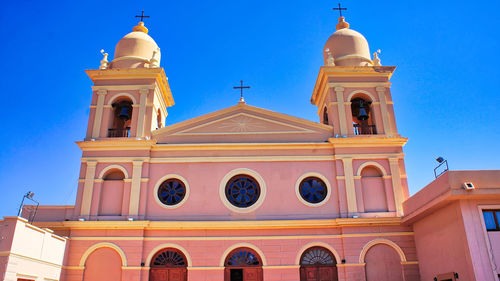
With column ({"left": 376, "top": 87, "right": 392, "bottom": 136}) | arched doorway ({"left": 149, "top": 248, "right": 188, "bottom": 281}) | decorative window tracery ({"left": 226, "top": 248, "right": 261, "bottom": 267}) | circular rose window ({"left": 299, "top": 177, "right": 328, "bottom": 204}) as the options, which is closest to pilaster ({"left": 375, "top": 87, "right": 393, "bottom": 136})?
column ({"left": 376, "top": 87, "right": 392, "bottom": 136})

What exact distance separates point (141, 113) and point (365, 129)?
421 inches

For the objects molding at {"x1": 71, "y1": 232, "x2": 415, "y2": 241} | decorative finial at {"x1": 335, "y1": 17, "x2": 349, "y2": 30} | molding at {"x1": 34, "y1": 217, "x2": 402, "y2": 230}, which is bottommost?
molding at {"x1": 71, "y1": 232, "x2": 415, "y2": 241}

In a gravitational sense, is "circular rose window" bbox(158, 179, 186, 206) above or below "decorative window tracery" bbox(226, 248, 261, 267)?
above

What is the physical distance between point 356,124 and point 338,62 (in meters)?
3.37

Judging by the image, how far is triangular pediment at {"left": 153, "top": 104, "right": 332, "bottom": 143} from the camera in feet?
62.2

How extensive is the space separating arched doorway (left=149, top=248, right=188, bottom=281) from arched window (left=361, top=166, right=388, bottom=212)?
804 centimetres

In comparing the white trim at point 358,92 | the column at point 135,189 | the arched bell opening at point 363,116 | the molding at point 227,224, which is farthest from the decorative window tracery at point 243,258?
the white trim at point 358,92

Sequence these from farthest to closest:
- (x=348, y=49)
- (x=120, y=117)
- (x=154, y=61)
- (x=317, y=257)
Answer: (x=348, y=49)
(x=154, y=61)
(x=120, y=117)
(x=317, y=257)

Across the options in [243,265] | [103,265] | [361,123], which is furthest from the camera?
[361,123]

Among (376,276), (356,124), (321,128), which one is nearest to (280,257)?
(376,276)

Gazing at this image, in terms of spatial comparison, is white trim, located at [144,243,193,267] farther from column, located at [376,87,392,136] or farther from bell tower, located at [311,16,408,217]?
column, located at [376,87,392,136]

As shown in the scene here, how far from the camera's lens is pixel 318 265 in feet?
55.0

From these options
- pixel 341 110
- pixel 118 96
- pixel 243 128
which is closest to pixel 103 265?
pixel 118 96

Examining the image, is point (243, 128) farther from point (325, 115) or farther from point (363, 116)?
point (363, 116)
